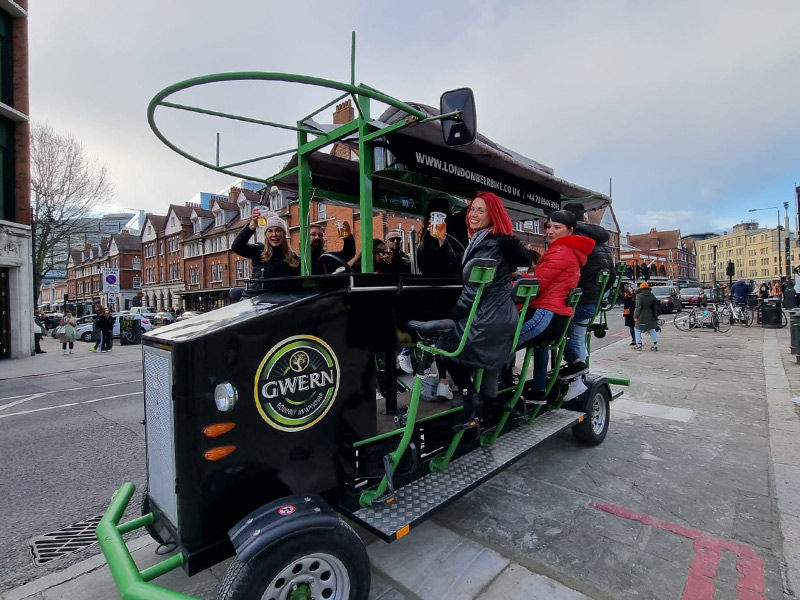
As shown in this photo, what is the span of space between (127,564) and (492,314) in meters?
2.39

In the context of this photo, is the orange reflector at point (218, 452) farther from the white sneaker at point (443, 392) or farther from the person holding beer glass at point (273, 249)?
the white sneaker at point (443, 392)

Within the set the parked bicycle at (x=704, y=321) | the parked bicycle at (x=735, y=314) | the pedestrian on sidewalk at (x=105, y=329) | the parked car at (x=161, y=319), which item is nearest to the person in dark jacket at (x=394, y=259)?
the parked car at (x=161, y=319)

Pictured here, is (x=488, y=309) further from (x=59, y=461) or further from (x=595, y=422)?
(x=59, y=461)

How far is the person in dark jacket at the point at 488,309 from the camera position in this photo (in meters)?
2.94

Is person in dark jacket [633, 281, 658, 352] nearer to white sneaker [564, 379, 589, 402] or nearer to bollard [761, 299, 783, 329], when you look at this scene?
white sneaker [564, 379, 589, 402]

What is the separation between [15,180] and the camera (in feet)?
49.2

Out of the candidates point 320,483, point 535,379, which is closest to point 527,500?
point 535,379

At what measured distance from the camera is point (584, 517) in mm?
3188

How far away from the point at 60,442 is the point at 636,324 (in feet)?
41.0

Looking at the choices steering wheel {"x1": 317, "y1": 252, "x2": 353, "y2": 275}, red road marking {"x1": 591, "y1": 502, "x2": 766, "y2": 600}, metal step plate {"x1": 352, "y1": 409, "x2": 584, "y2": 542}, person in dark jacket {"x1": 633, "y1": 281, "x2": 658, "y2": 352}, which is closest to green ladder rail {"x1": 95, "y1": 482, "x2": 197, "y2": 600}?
metal step plate {"x1": 352, "y1": 409, "x2": 584, "y2": 542}

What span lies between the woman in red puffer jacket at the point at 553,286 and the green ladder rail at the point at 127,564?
2803 mm

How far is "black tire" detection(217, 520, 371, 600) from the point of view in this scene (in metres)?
1.83

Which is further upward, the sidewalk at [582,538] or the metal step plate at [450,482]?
the metal step plate at [450,482]

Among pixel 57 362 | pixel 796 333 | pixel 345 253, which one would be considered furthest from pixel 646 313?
pixel 57 362
